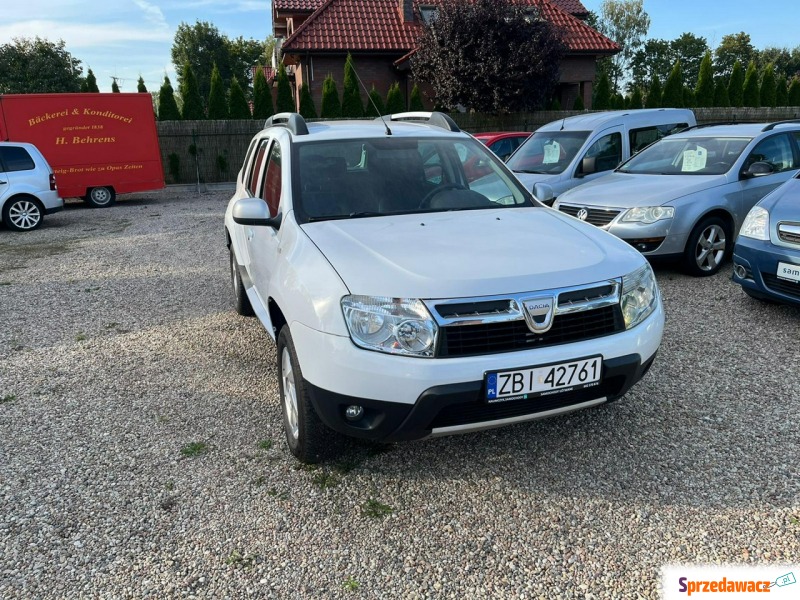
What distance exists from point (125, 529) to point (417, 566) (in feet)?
4.38

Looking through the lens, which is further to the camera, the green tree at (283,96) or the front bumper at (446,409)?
the green tree at (283,96)

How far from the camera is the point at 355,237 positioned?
3.18m

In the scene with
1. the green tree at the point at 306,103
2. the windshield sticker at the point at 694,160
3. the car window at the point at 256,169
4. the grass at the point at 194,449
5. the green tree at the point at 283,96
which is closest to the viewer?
the grass at the point at 194,449

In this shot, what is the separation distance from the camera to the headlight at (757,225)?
5133 millimetres

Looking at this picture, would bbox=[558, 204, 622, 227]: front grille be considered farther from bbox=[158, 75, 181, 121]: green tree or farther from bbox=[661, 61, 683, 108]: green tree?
bbox=[661, 61, 683, 108]: green tree

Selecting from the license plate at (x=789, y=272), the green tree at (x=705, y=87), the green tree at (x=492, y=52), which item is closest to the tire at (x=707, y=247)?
the license plate at (x=789, y=272)

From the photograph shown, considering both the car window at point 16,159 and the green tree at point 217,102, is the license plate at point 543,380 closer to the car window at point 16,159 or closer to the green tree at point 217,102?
the car window at point 16,159

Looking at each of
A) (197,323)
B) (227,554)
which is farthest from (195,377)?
(227,554)

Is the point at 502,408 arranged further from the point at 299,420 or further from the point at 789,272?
the point at 789,272

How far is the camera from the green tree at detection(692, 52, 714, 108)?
891 inches

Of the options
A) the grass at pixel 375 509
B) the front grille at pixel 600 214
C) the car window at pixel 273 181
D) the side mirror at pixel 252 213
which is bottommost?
the grass at pixel 375 509

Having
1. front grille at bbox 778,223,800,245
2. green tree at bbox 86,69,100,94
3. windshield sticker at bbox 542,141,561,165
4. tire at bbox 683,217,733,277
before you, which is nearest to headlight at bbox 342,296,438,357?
front grille at bbox 778,223,800,245

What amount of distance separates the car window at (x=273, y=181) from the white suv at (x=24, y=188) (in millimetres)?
9709

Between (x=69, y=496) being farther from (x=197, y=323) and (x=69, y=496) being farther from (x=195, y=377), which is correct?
(x=197, y=323)
